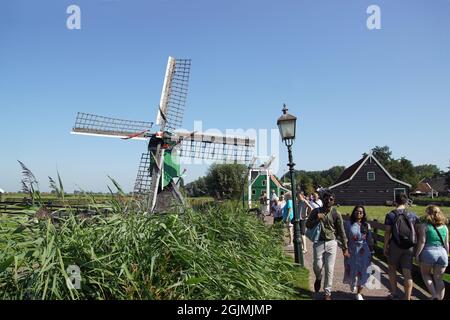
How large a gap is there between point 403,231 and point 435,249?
52cm

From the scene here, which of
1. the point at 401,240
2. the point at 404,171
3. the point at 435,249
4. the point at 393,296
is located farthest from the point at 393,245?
the point at 404,171

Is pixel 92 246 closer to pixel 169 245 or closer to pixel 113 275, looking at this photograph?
pixel 113 275

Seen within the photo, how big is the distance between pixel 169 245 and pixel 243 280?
90cm

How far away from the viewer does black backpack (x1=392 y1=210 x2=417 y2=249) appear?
516 centimetres

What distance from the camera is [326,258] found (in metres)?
5.53

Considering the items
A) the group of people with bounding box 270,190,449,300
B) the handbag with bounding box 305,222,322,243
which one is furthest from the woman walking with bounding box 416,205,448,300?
the handbag with bounding box 305,222,322,243

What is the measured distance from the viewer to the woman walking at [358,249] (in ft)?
18.3

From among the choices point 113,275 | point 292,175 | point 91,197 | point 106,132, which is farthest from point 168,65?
point 113,275

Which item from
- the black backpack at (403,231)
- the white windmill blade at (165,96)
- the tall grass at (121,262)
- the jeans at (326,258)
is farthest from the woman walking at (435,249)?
the white windmill blade at (165,96)

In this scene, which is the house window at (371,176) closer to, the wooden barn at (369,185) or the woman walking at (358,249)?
the wooden barn at (369,185)

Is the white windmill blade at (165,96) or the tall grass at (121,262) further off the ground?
the white windmill blade at (165,96)

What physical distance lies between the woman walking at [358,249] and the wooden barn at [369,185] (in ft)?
126

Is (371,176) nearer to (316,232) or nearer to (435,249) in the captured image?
(435,249)

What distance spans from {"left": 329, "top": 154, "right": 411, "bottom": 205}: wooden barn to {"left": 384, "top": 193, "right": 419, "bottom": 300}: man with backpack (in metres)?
38.5
